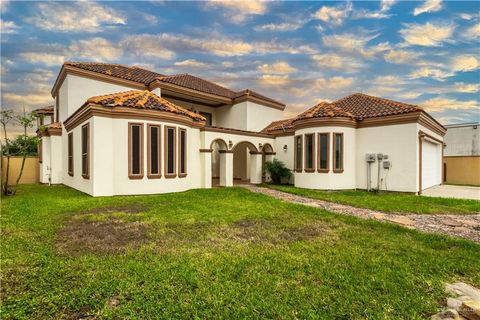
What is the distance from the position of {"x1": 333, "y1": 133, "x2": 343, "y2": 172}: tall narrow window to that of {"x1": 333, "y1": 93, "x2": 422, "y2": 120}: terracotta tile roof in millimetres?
1660

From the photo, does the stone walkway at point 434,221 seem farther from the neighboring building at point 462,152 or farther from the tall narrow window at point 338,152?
the neighboring building at point 462,152

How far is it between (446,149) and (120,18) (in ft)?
112

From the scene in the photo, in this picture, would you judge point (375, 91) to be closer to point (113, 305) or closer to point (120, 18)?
point (120, 18)

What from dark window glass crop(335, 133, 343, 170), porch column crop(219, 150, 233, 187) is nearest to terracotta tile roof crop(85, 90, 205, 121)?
porch column crop(219, 150, 233, 187)

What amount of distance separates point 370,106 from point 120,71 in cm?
1653

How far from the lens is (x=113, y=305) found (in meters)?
2.84

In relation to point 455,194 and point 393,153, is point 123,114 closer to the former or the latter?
point 393,153

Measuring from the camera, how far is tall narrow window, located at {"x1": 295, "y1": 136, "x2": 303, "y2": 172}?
1478 cm

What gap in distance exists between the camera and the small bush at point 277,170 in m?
16.4

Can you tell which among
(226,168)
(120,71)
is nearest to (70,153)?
(120,71)

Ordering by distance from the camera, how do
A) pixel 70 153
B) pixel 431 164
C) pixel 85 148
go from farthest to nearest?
pixel 431 164, pixel 70 153, pixel 85 148

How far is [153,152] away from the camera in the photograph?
11.3 m

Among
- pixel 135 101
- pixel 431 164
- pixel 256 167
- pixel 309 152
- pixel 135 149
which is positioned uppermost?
pixel 135 101

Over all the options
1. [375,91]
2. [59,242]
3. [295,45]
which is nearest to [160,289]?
[59,242]
